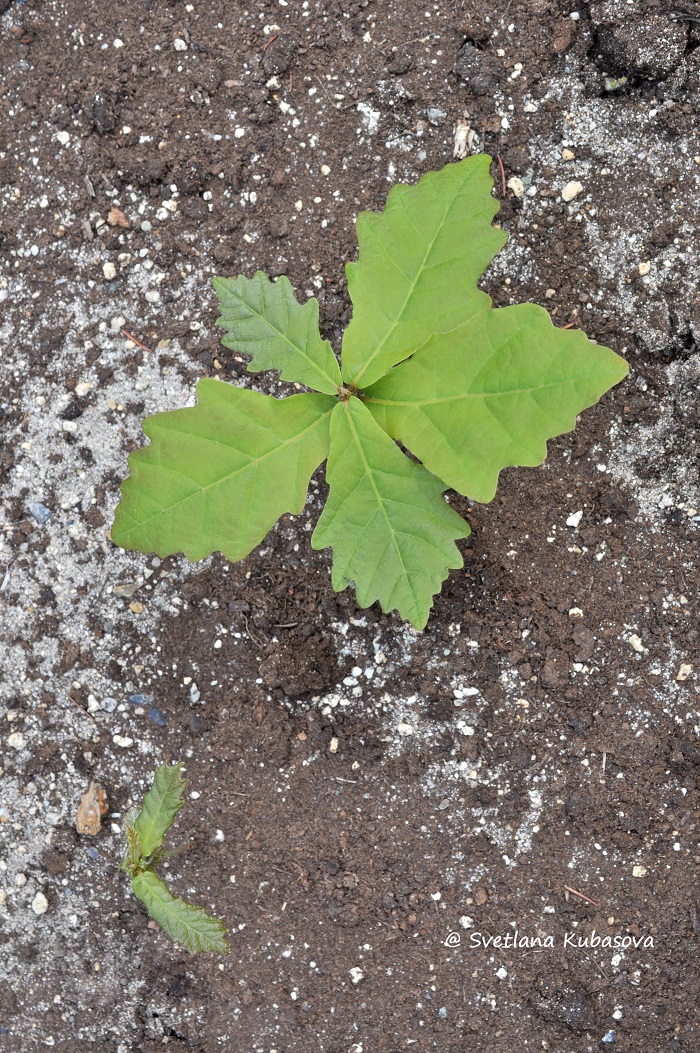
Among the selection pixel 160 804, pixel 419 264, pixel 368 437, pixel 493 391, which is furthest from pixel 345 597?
pixel 419 264

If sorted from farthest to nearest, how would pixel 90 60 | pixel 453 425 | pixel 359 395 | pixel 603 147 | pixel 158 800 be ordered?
pixel 90 60 → pixel 603 147 → pixel 158 800 → pixel 359 395 → pixel 453 425

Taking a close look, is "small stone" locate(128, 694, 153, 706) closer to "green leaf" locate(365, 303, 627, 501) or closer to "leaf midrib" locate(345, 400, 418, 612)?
"leaf midrib" locate(345, 400, 418, 612)

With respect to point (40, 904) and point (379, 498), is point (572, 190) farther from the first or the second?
point (40, 904)

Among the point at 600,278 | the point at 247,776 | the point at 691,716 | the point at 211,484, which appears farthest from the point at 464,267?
the point at 247,776

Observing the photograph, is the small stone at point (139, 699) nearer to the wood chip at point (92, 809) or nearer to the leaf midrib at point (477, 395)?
the wood chip at point (92, 809)

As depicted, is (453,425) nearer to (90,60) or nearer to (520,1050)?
(90,60)

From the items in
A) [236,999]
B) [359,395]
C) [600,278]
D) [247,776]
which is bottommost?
[236,999]
